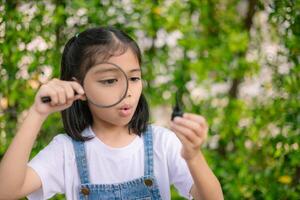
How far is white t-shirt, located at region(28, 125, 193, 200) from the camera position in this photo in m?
2.26

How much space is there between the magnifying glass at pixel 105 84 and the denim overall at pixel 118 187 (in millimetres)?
244

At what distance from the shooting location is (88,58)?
7.33 ft

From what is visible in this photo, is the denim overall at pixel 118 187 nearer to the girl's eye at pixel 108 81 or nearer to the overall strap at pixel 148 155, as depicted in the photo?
the overall strap at pixel 148 155

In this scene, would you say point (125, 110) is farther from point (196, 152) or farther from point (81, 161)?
point (196, 152)

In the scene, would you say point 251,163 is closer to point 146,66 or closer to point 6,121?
point 146,66

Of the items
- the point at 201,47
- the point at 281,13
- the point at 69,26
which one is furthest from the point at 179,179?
the point at 201,47

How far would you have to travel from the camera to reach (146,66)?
3436mm

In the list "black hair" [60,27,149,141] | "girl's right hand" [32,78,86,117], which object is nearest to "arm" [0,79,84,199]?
"girl's right hand" [32,78,86,117]

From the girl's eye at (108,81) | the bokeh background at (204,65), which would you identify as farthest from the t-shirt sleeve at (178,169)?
the bokeh background at (204,65)

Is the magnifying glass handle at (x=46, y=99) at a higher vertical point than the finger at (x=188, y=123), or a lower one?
higher

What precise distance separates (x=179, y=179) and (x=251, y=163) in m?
1.35

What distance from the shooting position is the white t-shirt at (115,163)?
2.26 m

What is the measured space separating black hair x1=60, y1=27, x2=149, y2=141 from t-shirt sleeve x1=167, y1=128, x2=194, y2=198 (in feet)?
0.52

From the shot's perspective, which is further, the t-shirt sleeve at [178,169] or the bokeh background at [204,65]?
the bokeh background at [204,65]
